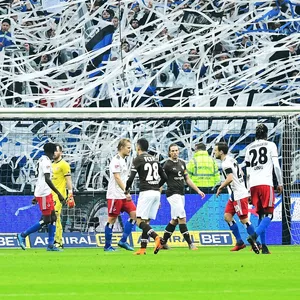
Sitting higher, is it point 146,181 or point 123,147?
point 123,147

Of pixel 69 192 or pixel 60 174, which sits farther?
pixel 60 174

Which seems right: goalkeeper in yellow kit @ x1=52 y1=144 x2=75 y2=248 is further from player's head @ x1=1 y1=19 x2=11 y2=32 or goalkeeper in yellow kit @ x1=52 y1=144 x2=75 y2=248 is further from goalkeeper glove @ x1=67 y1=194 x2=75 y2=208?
player's head @ x1=1 y1=19 x2=11 y2=32

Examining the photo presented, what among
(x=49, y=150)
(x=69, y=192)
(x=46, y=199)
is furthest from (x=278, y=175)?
(x=69, y=192)

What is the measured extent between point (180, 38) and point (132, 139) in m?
3.59

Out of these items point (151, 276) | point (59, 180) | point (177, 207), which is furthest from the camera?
point (59, 180)

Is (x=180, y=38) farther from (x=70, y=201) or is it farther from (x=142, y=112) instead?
(x=70, y=201)

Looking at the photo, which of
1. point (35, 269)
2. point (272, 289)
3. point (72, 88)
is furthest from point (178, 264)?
point (72, 88)

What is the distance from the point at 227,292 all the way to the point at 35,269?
3.88 metres

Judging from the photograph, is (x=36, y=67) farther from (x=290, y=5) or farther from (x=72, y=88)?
(x=290, y=5)

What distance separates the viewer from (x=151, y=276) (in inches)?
442

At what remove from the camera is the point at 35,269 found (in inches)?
495

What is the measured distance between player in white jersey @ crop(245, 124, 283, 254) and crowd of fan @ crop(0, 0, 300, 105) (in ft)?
29.1

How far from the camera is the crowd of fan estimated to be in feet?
81.5

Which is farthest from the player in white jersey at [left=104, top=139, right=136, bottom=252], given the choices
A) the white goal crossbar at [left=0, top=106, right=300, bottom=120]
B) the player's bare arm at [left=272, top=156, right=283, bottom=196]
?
the white goal crossbar at [left=0, top=106, right=300, bottom=120]
